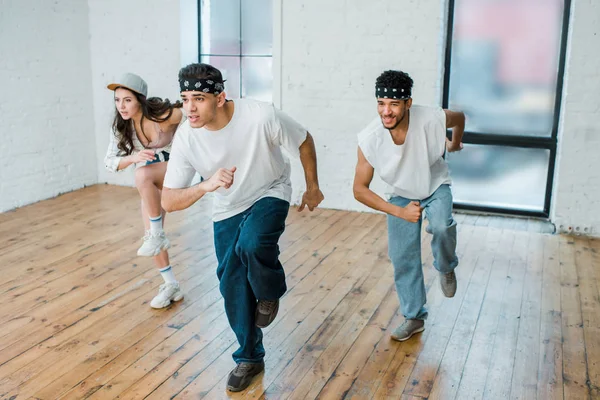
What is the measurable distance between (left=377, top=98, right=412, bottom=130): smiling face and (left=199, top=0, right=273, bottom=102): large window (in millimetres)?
3522

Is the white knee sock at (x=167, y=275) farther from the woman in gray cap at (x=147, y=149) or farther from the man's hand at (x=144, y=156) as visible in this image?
the man's hand at (x=144, y=156)

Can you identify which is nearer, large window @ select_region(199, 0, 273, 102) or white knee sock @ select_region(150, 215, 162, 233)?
white knee sock @ select_region(150, 215, 162, 233)

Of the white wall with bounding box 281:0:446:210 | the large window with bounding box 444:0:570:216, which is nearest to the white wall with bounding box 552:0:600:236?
the large window with bounding box 444:0:570:216

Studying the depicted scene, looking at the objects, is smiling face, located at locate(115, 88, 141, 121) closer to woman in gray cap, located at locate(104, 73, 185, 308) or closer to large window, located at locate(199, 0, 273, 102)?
woman in gray cap, located at locate(104, 73, 185, 308)

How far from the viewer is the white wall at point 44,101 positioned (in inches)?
237

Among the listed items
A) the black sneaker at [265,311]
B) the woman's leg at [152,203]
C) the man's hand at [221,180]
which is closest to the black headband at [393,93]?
the man's hand at [221,180]

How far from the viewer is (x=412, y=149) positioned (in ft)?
10.8

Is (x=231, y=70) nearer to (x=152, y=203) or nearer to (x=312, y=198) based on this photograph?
(x=152, y=203)

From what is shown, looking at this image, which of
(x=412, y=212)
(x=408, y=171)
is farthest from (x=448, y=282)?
(x=408, y=171)

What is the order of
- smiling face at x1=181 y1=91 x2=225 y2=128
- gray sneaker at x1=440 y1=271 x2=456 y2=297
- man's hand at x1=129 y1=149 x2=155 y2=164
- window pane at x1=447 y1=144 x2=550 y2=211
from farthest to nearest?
window pane at x1=447 y1=144 x2=550 y2=211, man's hand at x1=129 y1=149 x2=155 y2=164, gray sneaker at x1=440 y1=271 x2=456 y2=297, smiling face at x1=181 y1=91 x2=225 y2=128

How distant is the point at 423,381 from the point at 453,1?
385cm

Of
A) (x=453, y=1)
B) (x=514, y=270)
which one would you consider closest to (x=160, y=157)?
(x=514, y=270)

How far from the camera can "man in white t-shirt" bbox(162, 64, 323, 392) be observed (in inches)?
113

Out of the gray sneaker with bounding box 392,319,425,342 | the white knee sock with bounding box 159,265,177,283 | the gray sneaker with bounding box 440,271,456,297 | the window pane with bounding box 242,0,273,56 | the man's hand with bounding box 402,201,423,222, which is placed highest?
the window pane with bounding box 242,0,273,56
